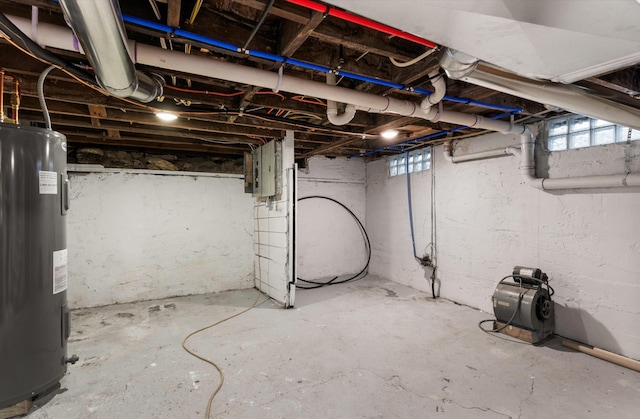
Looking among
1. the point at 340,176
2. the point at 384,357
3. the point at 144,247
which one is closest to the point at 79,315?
the point at 144,247

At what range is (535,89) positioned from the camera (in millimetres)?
1641

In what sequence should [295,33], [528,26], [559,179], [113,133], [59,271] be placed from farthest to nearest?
[113,133]
[559,179]
[59,271]
[295,33]
[528,26]

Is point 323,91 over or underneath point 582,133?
over

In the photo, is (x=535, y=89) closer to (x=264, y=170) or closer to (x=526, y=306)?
(x=526, y=306)

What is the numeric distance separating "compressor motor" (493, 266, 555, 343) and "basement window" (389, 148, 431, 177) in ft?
6.53

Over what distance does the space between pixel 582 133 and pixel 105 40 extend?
349cm

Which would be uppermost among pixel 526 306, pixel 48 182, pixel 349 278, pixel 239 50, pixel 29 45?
pixel 239 50

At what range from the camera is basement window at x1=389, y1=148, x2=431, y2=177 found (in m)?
4.36

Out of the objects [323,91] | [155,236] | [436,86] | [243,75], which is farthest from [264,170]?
[436,86]

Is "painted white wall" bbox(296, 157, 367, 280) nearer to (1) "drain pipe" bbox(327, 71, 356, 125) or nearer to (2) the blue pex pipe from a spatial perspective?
(1) "drain pipe" bbox(327, 71, 356, 125)

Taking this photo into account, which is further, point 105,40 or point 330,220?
point 330,220

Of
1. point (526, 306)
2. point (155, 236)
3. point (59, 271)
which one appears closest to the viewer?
point (59, 271)

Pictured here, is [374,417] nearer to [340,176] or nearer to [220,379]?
[220,379]

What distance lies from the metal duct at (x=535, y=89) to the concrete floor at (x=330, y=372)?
1.76 m
